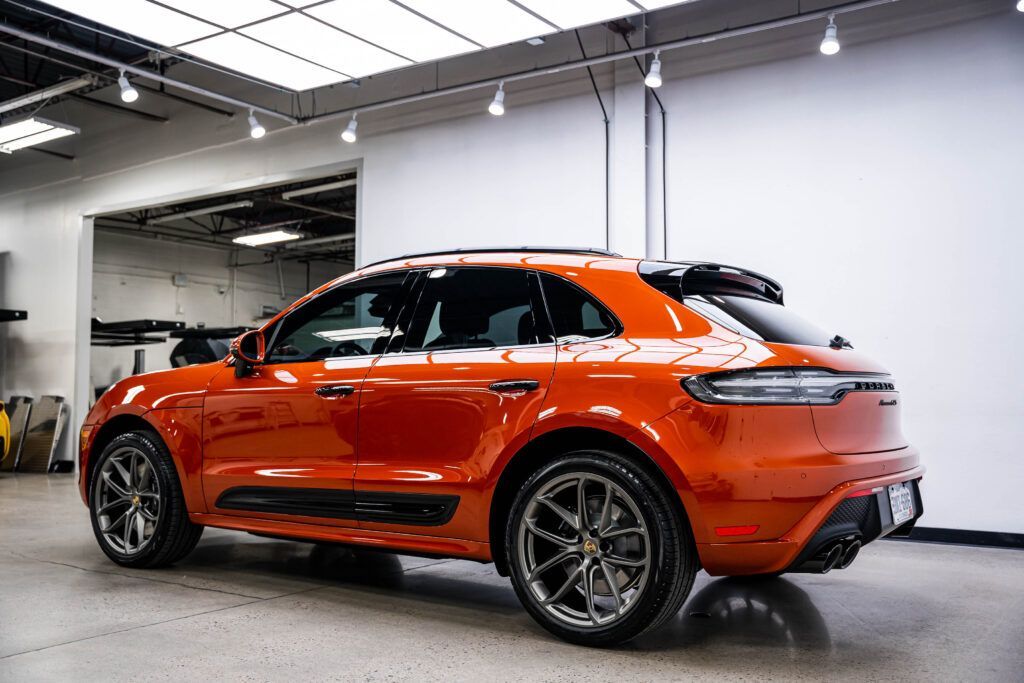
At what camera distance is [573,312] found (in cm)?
343

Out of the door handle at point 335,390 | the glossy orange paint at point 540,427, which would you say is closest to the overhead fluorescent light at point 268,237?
the glossy orange paint at point 540,427

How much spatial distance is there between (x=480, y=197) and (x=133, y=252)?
13178mm

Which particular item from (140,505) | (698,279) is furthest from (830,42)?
(140,505)

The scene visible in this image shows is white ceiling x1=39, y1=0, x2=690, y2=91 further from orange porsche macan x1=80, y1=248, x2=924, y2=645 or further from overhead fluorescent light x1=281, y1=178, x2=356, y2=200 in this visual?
overhead fluorescent light x1=281, y1=178, x2=356, y2=200

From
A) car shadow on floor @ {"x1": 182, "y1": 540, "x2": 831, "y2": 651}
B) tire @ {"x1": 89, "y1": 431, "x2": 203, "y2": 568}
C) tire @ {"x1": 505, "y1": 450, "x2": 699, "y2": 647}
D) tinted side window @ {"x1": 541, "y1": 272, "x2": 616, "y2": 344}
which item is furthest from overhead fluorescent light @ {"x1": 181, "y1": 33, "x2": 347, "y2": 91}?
tire @ {"x1": 505, "y1": 450, "x2": 699, "y2": 647}

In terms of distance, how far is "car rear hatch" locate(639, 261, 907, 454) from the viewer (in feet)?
9.68

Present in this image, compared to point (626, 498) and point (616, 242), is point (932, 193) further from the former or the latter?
point (626, 498)

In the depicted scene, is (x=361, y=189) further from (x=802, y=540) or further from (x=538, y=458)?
(x=802, y=540)

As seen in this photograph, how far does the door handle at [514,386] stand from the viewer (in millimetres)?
3309

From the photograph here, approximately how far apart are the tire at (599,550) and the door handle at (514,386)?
29cm

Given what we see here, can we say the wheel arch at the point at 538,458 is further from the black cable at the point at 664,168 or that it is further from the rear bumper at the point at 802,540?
the black cable at the point at 664,168

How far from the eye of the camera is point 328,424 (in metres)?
3.86

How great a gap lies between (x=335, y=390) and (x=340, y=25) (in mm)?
3809

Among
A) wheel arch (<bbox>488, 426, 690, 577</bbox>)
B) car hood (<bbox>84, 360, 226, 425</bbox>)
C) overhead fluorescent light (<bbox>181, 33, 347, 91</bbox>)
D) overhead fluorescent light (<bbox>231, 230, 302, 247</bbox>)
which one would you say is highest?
overhead fluorescent light (<bbox>181, 33, 347, 91</bbox>)
